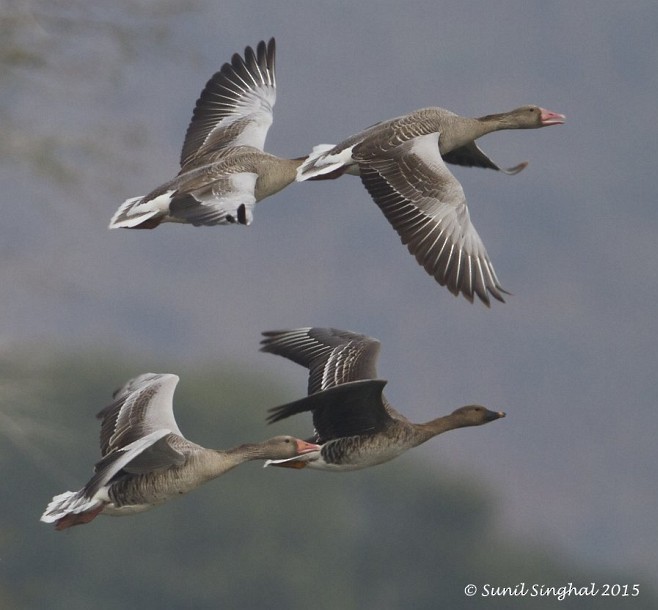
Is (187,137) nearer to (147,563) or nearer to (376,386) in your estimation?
(376,386)

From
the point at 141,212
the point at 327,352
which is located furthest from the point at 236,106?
the point at 327,352

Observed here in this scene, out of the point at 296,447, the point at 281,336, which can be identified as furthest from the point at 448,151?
the point at 296,447

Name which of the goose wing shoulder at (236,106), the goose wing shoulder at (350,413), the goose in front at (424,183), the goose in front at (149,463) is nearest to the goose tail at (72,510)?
the goose in front at (149,463)

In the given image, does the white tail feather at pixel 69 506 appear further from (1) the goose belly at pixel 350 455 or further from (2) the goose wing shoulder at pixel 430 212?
(2) the goose wing shoulder at pixel 430 212

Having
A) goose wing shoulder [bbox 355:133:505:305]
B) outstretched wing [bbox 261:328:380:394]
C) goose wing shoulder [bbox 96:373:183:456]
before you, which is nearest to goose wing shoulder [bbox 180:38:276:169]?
outstretched wing [bbox 261:328:380:394]

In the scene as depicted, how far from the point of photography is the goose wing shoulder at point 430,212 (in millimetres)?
10781

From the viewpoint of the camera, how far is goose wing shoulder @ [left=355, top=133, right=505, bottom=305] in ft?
35.4

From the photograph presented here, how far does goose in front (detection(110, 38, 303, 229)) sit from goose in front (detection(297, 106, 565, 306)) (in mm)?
410

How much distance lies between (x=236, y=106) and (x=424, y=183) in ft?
10.0

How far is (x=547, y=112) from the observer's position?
42.7 feet

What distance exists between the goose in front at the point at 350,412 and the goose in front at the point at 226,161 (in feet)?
4.04

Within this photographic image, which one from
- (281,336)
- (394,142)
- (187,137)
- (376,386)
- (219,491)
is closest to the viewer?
(376,386)

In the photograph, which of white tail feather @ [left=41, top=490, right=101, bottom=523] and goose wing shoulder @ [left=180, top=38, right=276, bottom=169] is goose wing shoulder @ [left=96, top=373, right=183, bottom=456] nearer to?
white tail feather @ [left=41, top=490, right=101, bottom=523]

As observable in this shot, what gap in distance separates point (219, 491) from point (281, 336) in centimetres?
2255
